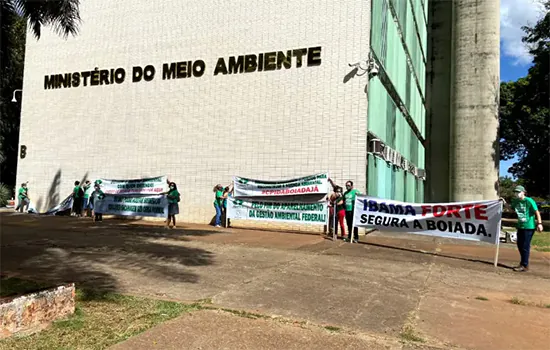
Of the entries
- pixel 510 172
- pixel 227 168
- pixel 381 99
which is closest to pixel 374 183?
pixel 381 99

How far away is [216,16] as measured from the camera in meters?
16.8

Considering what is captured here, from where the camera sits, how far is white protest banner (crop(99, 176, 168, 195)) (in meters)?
16.3

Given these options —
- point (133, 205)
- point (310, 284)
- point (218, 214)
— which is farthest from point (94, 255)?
point (133, 205)

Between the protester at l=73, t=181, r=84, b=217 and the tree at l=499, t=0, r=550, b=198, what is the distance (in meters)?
24.4

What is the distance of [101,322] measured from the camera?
459cm

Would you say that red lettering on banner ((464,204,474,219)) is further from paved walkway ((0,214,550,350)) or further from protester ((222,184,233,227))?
protester ((222,184,233,227))

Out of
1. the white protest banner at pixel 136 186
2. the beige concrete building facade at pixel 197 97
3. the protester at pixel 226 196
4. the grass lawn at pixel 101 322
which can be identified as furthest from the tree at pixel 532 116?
the grass lawn at pixel 101 322

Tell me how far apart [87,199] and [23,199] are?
12.1 ft

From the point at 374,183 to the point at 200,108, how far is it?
23.5 feet

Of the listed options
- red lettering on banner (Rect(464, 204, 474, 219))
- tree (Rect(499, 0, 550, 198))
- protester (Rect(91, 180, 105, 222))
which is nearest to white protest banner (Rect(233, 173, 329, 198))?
red lettering on banner (Rect(464, 204, 474, 219))

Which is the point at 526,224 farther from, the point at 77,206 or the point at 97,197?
the point at 77,206

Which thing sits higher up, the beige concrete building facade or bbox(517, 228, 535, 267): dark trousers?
the beige concrete building facade

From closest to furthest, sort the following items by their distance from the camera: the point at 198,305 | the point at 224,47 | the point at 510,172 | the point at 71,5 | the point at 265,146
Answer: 1. the point at 198,305
2. the point at 71,5
3. the point at 265,146
4. the point at 224,47
5. the point at 510,172

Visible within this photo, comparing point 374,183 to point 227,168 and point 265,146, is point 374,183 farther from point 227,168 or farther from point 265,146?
point 227,168
